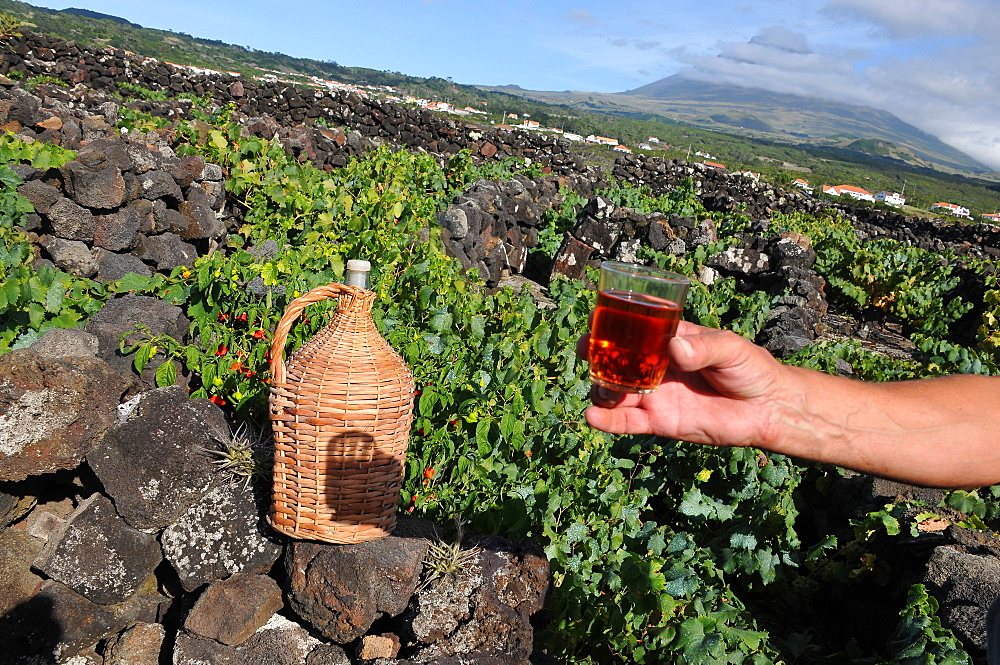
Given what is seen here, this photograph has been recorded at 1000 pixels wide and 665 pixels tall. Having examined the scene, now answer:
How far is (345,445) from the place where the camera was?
2.31 m

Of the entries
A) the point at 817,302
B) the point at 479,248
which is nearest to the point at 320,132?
the point at 479,248

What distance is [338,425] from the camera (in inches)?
90.0

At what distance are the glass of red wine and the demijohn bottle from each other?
1.11 m

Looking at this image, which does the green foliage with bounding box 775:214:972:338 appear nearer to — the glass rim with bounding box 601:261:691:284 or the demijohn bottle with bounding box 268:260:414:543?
the demijohn bottle with bounding box 268:260:414:543

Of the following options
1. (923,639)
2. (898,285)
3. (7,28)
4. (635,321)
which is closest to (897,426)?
(635,321)

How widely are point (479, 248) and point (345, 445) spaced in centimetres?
721

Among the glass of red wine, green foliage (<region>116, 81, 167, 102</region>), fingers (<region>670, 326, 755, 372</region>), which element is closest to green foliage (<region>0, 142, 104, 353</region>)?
the glass of red wine

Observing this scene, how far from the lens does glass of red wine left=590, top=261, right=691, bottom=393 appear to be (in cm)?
139

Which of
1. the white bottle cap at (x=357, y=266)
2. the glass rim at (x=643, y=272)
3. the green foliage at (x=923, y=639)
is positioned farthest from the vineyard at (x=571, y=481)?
the glass rim at (x=643, y=272)

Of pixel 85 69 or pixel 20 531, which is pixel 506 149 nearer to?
pixel 85 69

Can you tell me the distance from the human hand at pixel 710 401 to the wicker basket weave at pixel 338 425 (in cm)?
93

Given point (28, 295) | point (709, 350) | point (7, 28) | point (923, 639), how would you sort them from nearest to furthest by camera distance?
point (709, 350) < point (923, 639) < point (28, 295) < point (7, 28)

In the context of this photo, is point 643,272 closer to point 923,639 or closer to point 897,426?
point 897,426

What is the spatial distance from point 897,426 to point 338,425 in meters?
1.76
